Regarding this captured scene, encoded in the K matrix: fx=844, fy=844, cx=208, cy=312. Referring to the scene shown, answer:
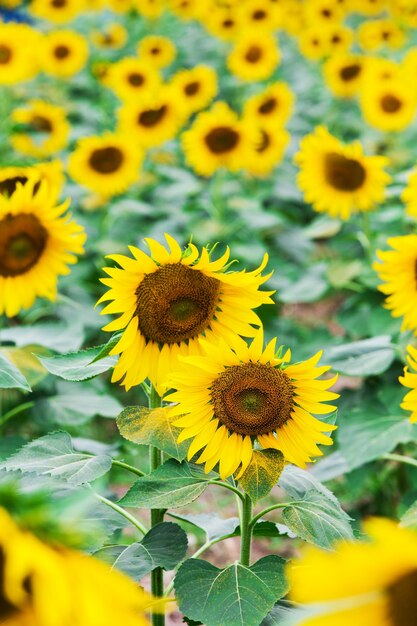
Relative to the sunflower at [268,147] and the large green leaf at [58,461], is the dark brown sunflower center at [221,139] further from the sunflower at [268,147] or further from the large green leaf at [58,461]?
the large green leaf at [58,461]

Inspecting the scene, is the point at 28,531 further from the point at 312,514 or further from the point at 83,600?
the point at 312,514

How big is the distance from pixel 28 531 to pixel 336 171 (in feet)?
7.79

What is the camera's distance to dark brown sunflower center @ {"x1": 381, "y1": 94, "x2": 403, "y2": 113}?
400cm

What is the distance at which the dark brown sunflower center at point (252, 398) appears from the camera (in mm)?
1191

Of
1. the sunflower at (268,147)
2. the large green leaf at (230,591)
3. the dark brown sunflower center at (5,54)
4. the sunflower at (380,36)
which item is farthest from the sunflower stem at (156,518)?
the sunflower at (380,36)

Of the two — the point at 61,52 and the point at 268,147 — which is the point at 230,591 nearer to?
the point at 268,147

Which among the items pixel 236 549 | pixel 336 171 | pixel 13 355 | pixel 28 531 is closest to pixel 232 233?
pixel 336 171

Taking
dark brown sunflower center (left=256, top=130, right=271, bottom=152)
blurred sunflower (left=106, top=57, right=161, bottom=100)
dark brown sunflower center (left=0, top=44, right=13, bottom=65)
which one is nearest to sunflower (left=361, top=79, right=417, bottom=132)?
dark brown sunflower center (left=256, top=130, right=271, bottom=152)

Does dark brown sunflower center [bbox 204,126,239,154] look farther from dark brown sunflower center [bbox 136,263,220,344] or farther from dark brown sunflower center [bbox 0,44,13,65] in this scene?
dark brown sunflower center [bbox 136,263,220,344]

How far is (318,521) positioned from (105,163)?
2617 millimetres

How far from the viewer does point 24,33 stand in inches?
176

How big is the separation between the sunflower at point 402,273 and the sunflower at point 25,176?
81 cm

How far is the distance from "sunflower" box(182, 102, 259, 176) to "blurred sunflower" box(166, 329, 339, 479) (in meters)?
2.41

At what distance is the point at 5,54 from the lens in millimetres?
4387
